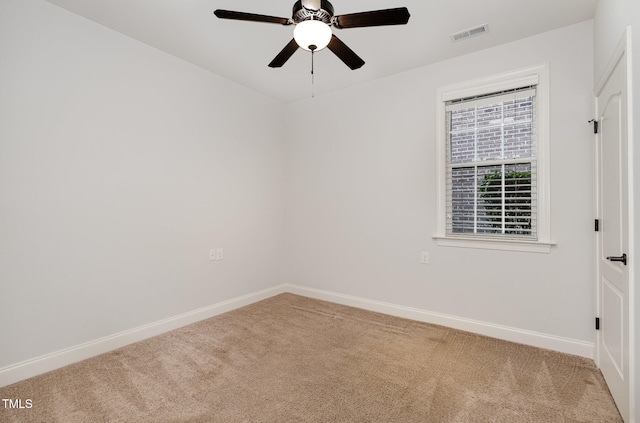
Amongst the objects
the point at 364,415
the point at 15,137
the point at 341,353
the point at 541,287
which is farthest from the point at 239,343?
the point at 541,287

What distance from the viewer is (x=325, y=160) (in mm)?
4266

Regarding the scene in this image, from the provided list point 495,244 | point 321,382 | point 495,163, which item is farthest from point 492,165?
point 321,382

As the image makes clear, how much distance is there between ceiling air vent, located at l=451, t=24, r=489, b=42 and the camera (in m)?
2.73

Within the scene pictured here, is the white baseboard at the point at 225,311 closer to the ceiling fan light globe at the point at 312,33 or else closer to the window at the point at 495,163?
the window at the point at 495,163

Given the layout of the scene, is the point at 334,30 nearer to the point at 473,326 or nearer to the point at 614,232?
the point at 614,232

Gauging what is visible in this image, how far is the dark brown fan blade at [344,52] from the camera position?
2.02 m

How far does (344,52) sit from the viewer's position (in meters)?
2.12

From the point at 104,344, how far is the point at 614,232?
3.93 meters

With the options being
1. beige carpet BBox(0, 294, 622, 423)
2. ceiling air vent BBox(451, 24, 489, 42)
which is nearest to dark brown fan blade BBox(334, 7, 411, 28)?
ceiling air vent BBox(451, 24, 489, 42)

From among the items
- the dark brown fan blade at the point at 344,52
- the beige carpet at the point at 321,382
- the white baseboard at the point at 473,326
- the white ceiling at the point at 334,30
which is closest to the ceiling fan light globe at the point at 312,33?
the dark brown fan blade at the point at 344,52

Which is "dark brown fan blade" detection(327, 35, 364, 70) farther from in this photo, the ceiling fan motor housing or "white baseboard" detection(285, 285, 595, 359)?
"white baseboard" detection(285, 285, 595, 359)

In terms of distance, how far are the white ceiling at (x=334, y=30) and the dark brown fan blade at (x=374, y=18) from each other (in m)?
0.64

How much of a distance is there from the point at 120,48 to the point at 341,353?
132 inches

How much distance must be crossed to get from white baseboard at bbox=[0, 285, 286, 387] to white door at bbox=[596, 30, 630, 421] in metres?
3.48
